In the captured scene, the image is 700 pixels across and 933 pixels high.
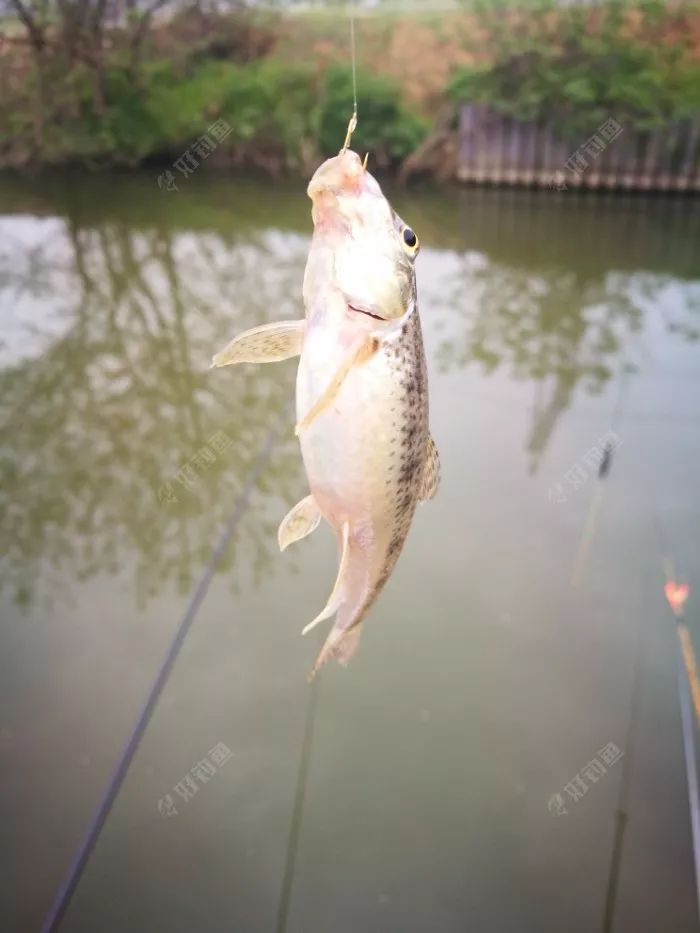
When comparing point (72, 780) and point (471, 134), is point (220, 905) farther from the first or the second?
point (471, 134)

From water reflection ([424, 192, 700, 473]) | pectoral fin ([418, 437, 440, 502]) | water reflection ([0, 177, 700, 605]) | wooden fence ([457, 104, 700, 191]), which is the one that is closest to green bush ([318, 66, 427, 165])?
wooden fence ([457, 104, 700, 191])

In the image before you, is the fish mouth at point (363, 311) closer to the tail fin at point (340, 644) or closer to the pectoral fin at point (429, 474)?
the pectoral fin at point (429, 474)

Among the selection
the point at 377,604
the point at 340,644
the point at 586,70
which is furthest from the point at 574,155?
the point at 340,644

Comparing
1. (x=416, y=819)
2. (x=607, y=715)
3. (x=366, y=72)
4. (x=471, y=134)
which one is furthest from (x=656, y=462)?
(x=366, y=72)

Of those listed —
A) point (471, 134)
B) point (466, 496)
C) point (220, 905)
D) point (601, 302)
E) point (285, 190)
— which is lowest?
point (220, 905)

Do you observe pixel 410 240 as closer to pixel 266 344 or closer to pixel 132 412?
pixel 266 344

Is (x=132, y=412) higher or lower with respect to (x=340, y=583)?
lower

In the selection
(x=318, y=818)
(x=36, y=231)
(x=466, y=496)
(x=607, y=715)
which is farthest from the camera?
(x=36, y=231)

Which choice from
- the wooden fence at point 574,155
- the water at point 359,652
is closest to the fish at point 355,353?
the water at point 359,652
